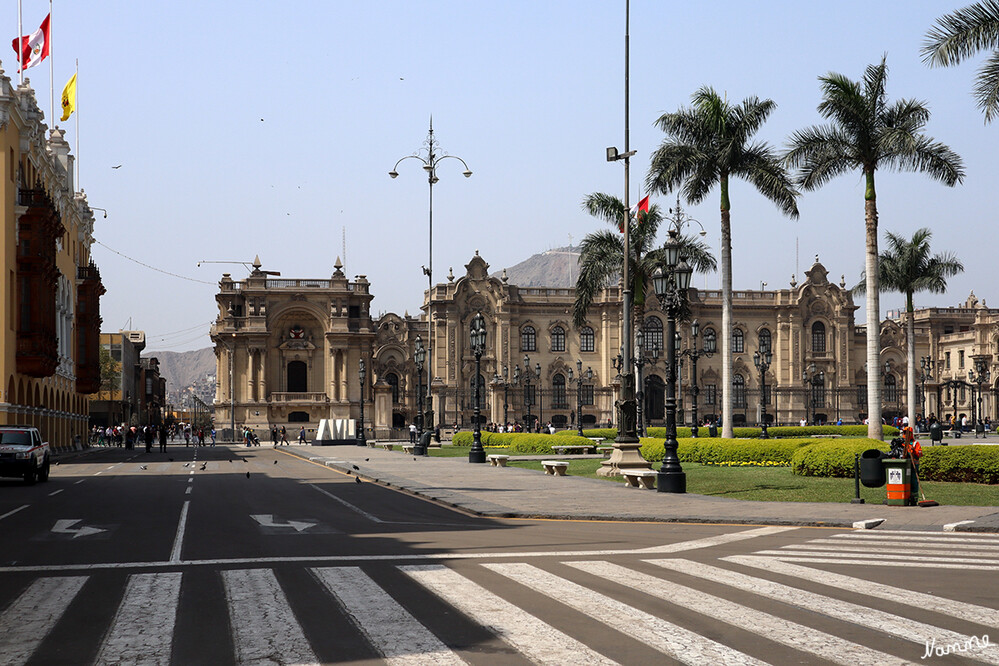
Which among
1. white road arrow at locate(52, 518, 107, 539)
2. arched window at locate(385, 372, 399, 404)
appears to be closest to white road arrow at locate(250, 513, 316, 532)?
white road arrow at locate(52, 518, 107, 539)

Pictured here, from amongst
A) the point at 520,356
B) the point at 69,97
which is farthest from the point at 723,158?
the point at 520,356

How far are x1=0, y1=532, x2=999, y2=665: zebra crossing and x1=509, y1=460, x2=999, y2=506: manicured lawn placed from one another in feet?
29.9

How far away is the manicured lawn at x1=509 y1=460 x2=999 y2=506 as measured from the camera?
21375mm

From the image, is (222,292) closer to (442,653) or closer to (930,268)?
(930,268)

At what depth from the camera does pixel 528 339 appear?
104 metres

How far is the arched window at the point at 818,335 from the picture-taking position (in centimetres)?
10844

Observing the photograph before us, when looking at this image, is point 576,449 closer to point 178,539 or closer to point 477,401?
point 477,401

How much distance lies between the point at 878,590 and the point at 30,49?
5046cm

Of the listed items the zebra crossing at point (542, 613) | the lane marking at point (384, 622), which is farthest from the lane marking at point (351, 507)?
the lane marking at point (384, 622)

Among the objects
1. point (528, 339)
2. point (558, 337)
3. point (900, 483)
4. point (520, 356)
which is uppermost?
→ point (558, 337)

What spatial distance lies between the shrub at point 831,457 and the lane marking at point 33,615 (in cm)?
2074

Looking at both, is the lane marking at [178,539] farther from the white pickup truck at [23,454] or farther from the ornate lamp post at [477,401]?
the ornate lamp post at [477,401]

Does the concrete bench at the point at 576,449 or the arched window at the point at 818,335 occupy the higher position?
the arched window at the point at 818,335

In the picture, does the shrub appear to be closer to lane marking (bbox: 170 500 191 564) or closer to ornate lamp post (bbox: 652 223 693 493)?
ornate lamp post (bbox: 652 223 693 493)
